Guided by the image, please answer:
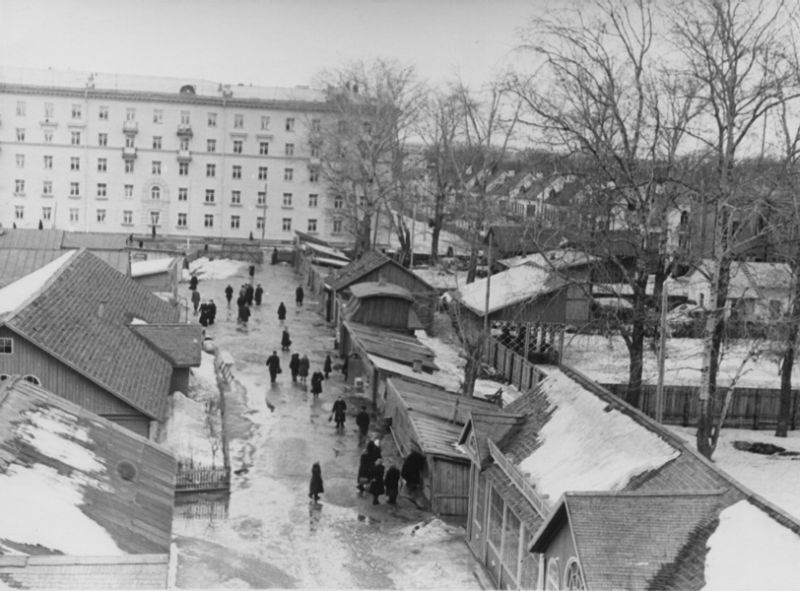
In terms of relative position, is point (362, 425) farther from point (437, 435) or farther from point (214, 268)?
point (214, 268)

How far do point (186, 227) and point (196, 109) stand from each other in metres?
8.38

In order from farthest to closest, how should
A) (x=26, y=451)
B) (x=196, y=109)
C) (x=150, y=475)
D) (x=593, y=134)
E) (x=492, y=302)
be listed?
(x=196, y=109) < (x=492, y=302) < (x=593, y=134) < (x=150, y=475) < (x=26, y=451)

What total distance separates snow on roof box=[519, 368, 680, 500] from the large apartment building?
53034 millimetres

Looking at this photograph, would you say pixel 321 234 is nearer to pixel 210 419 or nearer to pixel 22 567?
pixel 210 419

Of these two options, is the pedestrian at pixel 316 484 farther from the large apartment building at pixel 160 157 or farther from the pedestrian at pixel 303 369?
the large apartment building at pixel 160 157

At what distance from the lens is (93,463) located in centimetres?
1549

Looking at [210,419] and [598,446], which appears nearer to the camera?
[598,446]

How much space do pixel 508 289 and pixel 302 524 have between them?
61.6 ft

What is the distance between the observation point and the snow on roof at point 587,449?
15344mm

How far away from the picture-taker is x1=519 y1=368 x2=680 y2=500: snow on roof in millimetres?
15344

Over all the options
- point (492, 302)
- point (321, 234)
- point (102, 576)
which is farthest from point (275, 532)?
point (321, 234)

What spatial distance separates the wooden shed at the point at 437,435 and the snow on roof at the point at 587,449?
11.1ft

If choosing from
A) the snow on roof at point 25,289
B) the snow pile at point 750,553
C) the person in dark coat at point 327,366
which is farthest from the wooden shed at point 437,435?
the snow on roof at point 25,289

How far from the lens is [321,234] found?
7369 centimetres
